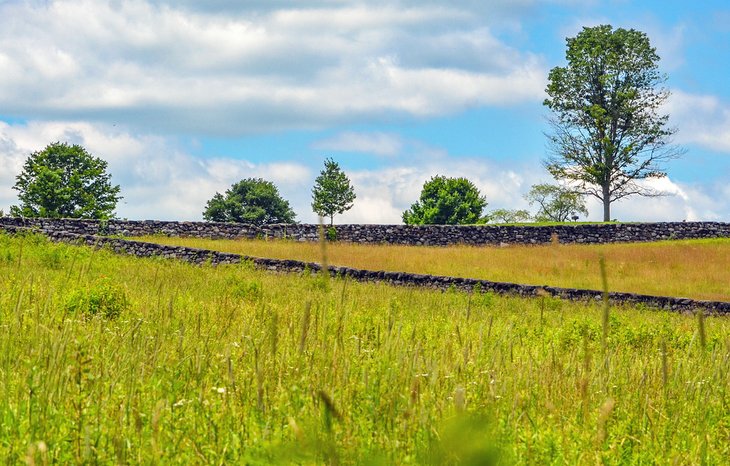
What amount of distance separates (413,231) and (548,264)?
39.3ft

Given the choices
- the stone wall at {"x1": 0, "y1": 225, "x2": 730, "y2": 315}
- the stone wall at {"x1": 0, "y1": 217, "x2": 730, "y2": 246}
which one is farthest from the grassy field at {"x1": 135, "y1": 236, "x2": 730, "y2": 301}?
the stone wall at {"x1": 0, "y1": 225, "x2": 730, "y2": 315}

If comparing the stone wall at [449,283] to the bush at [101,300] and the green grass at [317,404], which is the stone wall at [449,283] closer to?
the bush at [101,300]

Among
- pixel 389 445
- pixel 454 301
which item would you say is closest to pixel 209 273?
pixel 454 301

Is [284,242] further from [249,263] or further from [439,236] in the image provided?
[249,263]

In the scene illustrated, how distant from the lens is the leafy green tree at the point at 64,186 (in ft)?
191

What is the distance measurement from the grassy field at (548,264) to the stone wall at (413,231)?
1.97 metres

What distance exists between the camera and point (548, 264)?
32719 mm

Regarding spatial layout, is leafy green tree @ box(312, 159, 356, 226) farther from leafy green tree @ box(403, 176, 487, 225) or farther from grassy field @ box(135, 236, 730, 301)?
grassy field @ box(135, 236, 730, 301)

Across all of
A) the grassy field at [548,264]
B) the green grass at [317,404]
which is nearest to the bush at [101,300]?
the green grass at [317,404]

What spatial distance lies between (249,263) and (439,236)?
20711mm

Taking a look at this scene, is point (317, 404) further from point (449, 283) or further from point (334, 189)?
point (334, 189)

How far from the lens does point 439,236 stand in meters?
43.8

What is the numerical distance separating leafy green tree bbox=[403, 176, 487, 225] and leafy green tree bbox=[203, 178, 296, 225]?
14.0 meters

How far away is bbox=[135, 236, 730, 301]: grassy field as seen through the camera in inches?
1121
